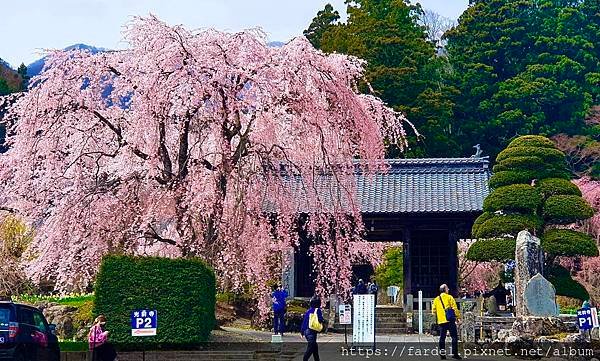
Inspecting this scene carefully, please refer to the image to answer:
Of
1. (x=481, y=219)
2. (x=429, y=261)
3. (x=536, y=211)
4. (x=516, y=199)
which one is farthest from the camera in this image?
(x=429, y=261)

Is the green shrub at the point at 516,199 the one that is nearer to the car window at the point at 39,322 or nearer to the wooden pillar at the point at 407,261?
the wooden pillar at the point at 407,261

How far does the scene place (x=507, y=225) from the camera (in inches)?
919

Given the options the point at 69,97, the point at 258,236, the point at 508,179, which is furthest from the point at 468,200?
the point at 69,97

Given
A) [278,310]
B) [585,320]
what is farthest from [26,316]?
[585,320]

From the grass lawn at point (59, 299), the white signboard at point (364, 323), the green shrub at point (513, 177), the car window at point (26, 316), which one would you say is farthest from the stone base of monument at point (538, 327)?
the grass lawn at point (59, 299)

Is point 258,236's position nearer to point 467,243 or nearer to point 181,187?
point 181,187

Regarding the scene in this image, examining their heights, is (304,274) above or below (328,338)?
above

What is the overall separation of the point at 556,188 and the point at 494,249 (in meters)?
2.56

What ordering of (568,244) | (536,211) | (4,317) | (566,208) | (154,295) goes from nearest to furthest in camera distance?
(4,317)
(154,295)
(568,244)
(566,208)
(536,211)

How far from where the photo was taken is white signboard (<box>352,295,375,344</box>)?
16.2 meters

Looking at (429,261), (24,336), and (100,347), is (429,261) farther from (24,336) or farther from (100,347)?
(24,336)

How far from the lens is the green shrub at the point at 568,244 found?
2286 centimetres

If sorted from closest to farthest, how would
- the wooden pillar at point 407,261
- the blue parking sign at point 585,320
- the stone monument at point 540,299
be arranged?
the blue parking sign at point 585,320 → the stone monument at point 540,299 → the wooden pillar at point 407,261

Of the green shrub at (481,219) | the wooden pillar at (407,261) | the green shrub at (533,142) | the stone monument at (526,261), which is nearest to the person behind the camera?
the stone monument at (526,261)
